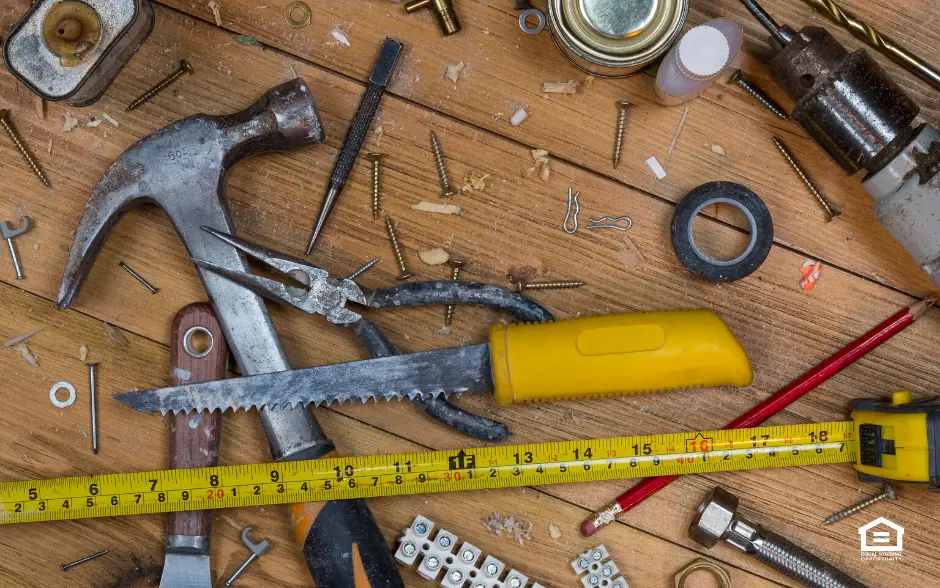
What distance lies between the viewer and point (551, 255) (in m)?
1.82

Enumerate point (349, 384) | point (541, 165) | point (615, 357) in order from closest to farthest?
point (615, 357)
point (349, 384)
point (541, 165)

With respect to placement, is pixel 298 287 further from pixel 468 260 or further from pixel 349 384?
pixel 468 260

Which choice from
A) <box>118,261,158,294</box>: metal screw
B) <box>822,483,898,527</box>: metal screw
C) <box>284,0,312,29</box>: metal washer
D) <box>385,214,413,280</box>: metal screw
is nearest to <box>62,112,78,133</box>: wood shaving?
<box>118,261,158,294</box>: metal screw

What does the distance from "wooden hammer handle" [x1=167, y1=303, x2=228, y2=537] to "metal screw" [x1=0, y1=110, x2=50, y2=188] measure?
0.50 meters

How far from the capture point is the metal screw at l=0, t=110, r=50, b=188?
1773 millimetres

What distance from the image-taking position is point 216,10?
5.87ft

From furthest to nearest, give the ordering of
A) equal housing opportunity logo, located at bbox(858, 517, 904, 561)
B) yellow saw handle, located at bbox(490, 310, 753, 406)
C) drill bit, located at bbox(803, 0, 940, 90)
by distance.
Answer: equal housing opportunity logo, located at bbox(858, 517, 904, 561) < drill bit, located at bbox(803, 0, 940, 90) < yellow saw handle, located at bbox(490, 310, 753, 406)

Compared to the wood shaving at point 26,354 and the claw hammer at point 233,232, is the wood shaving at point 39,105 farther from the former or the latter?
the wood shaving at point 26,354

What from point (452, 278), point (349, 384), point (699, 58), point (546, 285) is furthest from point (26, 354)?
point (699, 58)

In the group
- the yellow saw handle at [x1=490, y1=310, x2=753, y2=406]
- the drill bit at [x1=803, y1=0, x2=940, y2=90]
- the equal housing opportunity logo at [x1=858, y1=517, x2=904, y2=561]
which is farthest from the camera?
the equal housing opportunity logo at [x1=858, y1=517, x2=904, y2=561]

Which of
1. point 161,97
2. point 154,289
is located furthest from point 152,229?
point 161,97

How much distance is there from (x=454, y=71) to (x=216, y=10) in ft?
1.99

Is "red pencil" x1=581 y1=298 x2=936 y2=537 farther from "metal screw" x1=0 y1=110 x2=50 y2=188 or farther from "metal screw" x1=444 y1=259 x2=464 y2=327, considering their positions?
"metal screw" x1=0 y1=110 x2=50 y2=188

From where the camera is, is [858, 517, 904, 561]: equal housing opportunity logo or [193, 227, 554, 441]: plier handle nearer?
[193, 227, 554, 441]: plier handle
